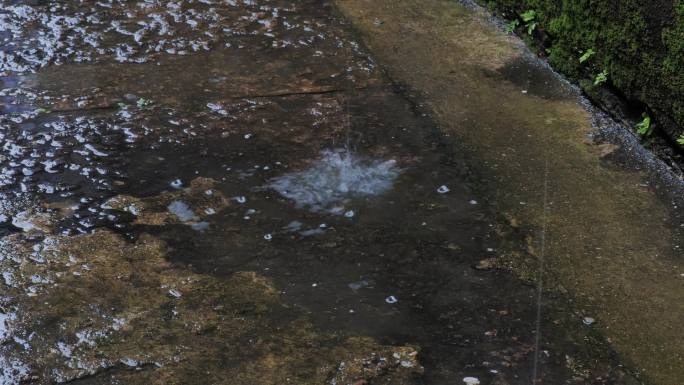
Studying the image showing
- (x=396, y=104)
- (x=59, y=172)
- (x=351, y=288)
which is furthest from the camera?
(x=396, y=104)

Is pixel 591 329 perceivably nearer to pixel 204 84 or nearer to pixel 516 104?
pixel 516 104

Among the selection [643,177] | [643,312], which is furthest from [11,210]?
[643,177]

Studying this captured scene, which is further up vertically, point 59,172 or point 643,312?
point 643,312

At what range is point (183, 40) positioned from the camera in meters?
4.35

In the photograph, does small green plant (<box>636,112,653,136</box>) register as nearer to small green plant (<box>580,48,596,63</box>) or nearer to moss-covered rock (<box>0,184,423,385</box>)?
small green plant (<box>580,48,596,63</box>)

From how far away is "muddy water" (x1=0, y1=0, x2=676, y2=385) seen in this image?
2297mm

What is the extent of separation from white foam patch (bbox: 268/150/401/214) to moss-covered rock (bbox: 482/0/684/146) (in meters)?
1.18

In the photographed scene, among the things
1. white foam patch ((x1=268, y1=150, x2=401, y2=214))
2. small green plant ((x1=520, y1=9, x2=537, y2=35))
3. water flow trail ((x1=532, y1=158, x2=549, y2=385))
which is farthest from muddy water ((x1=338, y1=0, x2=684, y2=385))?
white foam patch ((x1=268, y1=150, x2=401, y2=214))

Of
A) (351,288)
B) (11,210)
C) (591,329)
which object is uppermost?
(591,329)

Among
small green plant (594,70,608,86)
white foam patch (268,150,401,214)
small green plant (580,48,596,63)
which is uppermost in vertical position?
small green plant (580,48,596,63)

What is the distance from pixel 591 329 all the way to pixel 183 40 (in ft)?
9.34

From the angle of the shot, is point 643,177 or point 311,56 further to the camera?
point 311,56

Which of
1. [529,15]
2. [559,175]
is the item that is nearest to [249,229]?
[559,175]

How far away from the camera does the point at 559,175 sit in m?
3.17
